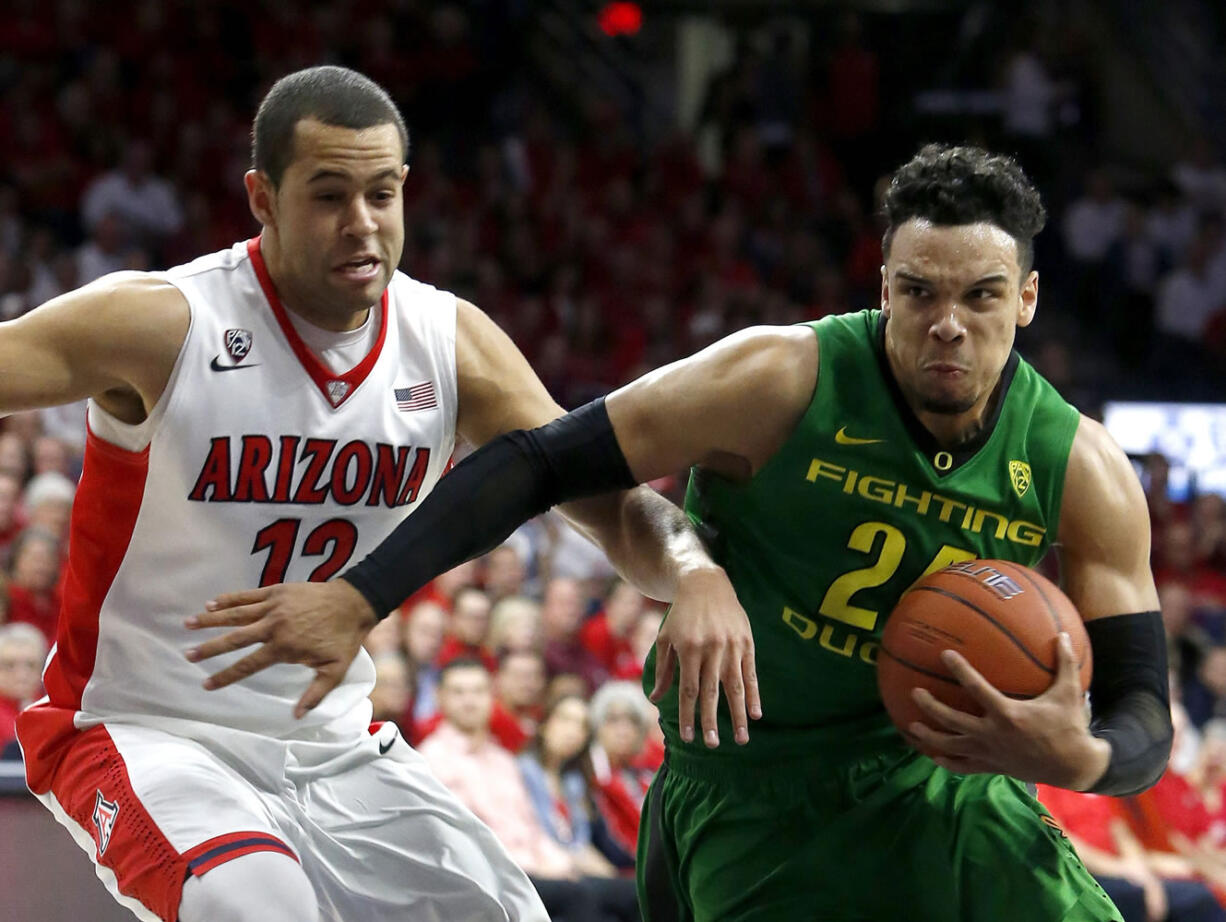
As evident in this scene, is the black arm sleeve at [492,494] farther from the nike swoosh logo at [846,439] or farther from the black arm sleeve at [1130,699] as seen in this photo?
the black arm sleeve at [1130,699]

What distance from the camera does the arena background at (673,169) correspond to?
925 centimetres

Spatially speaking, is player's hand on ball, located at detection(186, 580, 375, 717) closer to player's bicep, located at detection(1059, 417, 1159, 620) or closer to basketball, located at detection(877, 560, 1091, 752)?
basketball, located at detection(877, 560, 1091, 752)

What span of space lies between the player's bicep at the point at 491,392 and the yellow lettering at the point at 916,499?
2.42 ft

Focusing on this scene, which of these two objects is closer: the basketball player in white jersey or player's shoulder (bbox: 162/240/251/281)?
the basketball player in white jersey

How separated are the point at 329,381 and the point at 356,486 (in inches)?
8.4

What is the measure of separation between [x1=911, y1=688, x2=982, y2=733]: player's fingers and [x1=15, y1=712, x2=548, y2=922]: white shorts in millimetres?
963

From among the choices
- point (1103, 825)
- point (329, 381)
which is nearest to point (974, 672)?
point (329, 381)

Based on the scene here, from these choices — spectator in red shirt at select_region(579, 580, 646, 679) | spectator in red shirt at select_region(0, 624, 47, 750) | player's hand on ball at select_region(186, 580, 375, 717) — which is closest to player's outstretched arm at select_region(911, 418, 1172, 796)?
player's hand on ball at select_region(186, 580, 375, 717)

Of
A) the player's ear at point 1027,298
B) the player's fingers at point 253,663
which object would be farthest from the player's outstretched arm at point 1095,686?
the player's fingers at point 253,663

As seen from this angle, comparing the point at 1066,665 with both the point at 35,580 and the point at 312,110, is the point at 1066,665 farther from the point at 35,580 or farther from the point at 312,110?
the point at 35,580

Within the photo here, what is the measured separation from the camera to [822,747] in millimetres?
3100

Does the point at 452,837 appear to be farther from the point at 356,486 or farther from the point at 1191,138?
the point at 1191,138

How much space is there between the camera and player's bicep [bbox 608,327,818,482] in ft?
9.75

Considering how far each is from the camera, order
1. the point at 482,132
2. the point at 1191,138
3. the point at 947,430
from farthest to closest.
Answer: the point at 1191,138 < the point at 482,132 < the point at 947,430
